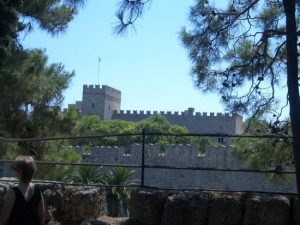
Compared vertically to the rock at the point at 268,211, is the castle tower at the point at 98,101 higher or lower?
higher

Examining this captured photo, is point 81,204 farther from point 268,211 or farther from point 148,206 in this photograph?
point 268,211

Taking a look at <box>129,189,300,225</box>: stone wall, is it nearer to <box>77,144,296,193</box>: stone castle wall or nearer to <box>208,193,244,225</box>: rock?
<box>208,193,244,225</box>: rock

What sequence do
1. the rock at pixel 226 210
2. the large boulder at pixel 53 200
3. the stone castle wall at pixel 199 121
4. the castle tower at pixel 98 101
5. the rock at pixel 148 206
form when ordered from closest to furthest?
the rock at pixel 226 210 < the rock at pixel 148 206 < the large boulder at pixel 53 200 < the stone castle wall at pixel 199 121 < the castle tower at pixel 98 101

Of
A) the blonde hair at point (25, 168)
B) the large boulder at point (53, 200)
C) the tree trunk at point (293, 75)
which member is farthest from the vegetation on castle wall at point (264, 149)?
the blonde hair at point (25, 168)

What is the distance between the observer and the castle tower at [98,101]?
83.6 meters

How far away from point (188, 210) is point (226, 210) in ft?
1.25

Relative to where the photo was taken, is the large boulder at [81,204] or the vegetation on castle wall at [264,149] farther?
the large boulder at [81,204]

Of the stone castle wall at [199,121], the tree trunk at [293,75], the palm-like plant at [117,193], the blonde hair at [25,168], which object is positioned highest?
the stone castle wall at [199,121]

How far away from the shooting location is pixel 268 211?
5.82 metres

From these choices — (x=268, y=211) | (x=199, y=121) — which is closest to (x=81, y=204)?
(x=268, y=211)

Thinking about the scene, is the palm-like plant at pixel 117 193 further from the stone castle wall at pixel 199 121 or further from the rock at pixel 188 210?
the stone castle wall at pixel 199 121

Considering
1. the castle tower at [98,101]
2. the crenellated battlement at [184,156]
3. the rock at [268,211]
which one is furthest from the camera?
the castle tower at [98,101]

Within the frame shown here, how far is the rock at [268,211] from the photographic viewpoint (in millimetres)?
5820

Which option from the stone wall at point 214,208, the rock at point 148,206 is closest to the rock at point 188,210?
the stone wall at point 214,208
